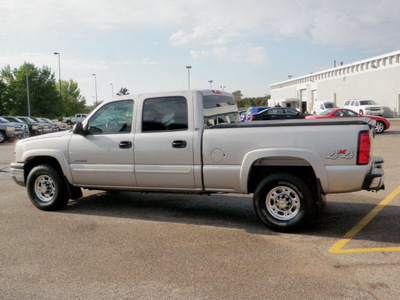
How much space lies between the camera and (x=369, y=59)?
46312mm

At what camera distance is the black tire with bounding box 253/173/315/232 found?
5.06 metres

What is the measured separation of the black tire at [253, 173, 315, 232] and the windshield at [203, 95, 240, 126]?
129cm

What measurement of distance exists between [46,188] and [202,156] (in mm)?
2966

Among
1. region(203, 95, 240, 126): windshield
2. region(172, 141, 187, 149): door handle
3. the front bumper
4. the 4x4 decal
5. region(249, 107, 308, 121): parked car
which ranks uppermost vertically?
region(249, 107, 308, 121): parked car

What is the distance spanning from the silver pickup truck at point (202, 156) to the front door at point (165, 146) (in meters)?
0.01

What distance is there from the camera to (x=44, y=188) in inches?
264

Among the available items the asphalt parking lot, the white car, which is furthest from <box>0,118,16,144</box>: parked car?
the white car

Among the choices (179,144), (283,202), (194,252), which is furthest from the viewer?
(179,144)

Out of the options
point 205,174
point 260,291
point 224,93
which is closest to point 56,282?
point 260,291

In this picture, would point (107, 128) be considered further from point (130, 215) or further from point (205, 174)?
point (205, 174)

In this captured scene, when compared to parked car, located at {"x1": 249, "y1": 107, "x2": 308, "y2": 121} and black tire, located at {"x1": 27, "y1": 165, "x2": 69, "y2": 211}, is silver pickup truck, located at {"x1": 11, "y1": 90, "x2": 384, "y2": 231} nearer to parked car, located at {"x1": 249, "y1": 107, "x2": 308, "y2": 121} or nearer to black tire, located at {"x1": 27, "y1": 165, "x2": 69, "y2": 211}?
black tire, located at {"x1": 27, "y1": 165, "x2": 69, "y2": 211}

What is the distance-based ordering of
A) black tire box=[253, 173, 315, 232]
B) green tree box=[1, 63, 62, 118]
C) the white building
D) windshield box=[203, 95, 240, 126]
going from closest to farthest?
black tire box=[253, 173, 315, 232] → windshield box=[203, 95, 240, 126] → the white building → green tree box=[1, 63, 62, 118]

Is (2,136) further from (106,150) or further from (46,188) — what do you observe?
(106,150)

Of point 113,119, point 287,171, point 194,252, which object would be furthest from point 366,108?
point 194,252
